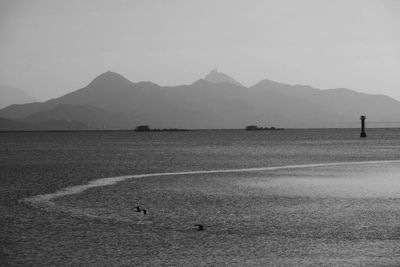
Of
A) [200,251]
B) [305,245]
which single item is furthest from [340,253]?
[200,251]

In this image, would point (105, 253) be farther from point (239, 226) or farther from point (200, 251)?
point (239, 226)

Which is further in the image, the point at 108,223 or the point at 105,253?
the point at 108,223

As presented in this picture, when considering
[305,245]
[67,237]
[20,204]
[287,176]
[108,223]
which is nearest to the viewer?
[305,245]

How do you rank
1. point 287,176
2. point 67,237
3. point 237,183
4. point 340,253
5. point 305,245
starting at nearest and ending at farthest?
1. point 340,253
2. point 305,245
3. point 67,237
4. point 237,183
5. point 287,176

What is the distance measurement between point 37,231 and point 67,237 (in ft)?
4.98

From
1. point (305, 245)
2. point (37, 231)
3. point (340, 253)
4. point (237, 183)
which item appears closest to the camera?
point (340, 253)

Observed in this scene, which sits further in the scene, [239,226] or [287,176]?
[287,176]

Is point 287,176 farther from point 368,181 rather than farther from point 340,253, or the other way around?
point 340,253

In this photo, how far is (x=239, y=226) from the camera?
692 inches

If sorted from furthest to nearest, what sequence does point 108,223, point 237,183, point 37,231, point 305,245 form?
→ point 237,183 < point 108,223 < point 37,231 < point 305,245

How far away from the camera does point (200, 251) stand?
45.5 feet

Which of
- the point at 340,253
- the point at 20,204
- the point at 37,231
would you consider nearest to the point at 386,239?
the point at 340,253

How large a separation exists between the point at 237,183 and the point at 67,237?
18.4m

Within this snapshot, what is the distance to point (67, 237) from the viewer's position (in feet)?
51.4
